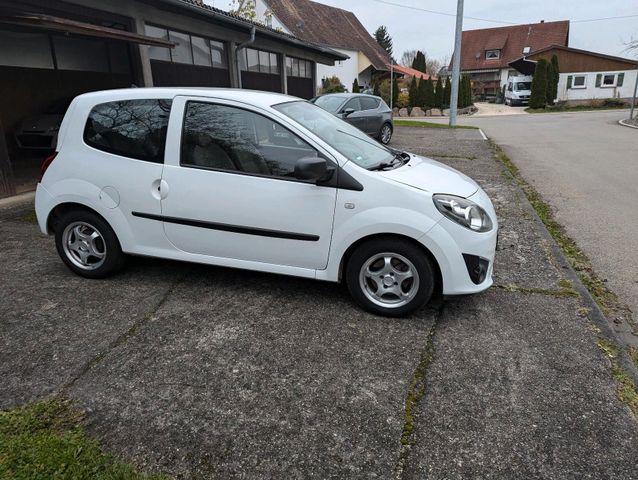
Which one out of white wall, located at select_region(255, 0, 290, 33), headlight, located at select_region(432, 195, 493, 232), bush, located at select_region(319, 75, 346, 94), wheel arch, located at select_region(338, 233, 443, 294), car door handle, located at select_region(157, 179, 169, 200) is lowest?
wheel arch, located at select_region(338, 233, 443, 294)

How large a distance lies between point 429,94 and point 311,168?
35.1m

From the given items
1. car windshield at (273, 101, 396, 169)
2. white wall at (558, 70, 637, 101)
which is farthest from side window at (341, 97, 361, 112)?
white wall at (558, 70, 637, 101)

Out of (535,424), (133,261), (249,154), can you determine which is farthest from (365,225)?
(133,261)

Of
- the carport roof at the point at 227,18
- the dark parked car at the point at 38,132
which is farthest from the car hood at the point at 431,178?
the dark parked car at the point at 38,132

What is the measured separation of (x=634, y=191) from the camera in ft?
27.0

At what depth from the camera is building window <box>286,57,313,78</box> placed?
19.9m

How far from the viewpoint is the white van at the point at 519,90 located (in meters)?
42.8

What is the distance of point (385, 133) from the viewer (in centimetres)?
1480

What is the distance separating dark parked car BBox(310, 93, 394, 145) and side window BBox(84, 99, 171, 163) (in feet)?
30.4

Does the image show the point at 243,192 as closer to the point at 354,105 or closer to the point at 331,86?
the point at 354,105

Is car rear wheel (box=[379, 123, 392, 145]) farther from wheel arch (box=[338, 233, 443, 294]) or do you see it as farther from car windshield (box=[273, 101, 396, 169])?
wheel arch (box=[338, 233, 443, 294])

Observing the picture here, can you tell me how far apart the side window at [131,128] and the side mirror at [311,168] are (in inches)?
48.7

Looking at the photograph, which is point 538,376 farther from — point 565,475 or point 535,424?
point 565,475

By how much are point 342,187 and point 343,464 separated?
1887 millimetres
